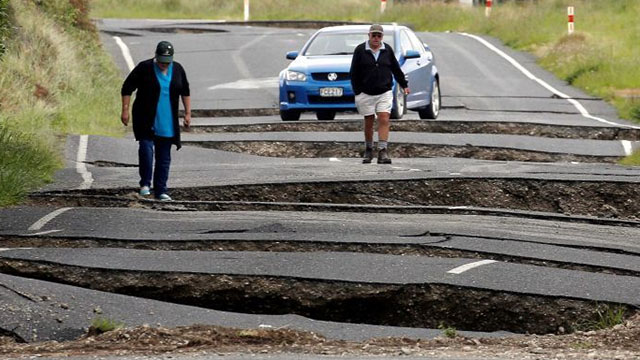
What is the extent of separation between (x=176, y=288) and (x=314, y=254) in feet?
4.38

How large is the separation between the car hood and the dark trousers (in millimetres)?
7550

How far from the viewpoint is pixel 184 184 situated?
15547 millimetres

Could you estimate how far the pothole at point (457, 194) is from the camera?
15.1 meters

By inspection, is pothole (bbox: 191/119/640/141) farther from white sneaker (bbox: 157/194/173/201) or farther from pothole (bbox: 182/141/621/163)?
white sneaker (bbox: 157/194/173/201)

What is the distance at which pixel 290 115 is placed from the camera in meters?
22.4

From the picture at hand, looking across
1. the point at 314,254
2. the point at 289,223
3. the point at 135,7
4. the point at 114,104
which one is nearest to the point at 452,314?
the point at 314,254

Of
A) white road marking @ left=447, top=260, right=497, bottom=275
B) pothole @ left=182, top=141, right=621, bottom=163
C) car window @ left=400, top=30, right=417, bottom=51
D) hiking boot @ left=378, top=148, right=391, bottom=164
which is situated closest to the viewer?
white road marking @ left=447, top=260, right=497, bottom=275

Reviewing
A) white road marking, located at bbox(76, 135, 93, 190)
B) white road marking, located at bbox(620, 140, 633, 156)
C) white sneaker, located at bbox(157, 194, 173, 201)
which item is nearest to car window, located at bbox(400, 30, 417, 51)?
white road marking, located at bbox(620, 140, 633, 156)

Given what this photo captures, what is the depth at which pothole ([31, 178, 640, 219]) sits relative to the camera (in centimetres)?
1515

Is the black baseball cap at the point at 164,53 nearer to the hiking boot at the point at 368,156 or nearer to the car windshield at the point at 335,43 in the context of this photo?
the hiking boot at the point at 368,156

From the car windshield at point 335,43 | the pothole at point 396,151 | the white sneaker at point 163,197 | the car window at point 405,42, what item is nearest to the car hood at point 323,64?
the car windshield at point 335,43

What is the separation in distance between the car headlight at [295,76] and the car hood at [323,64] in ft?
0.24

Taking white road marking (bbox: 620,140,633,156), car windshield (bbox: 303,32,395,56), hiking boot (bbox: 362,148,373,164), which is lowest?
white road marking (bbox: 620,140,633,156)

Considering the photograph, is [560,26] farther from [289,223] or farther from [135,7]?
[289,223]
